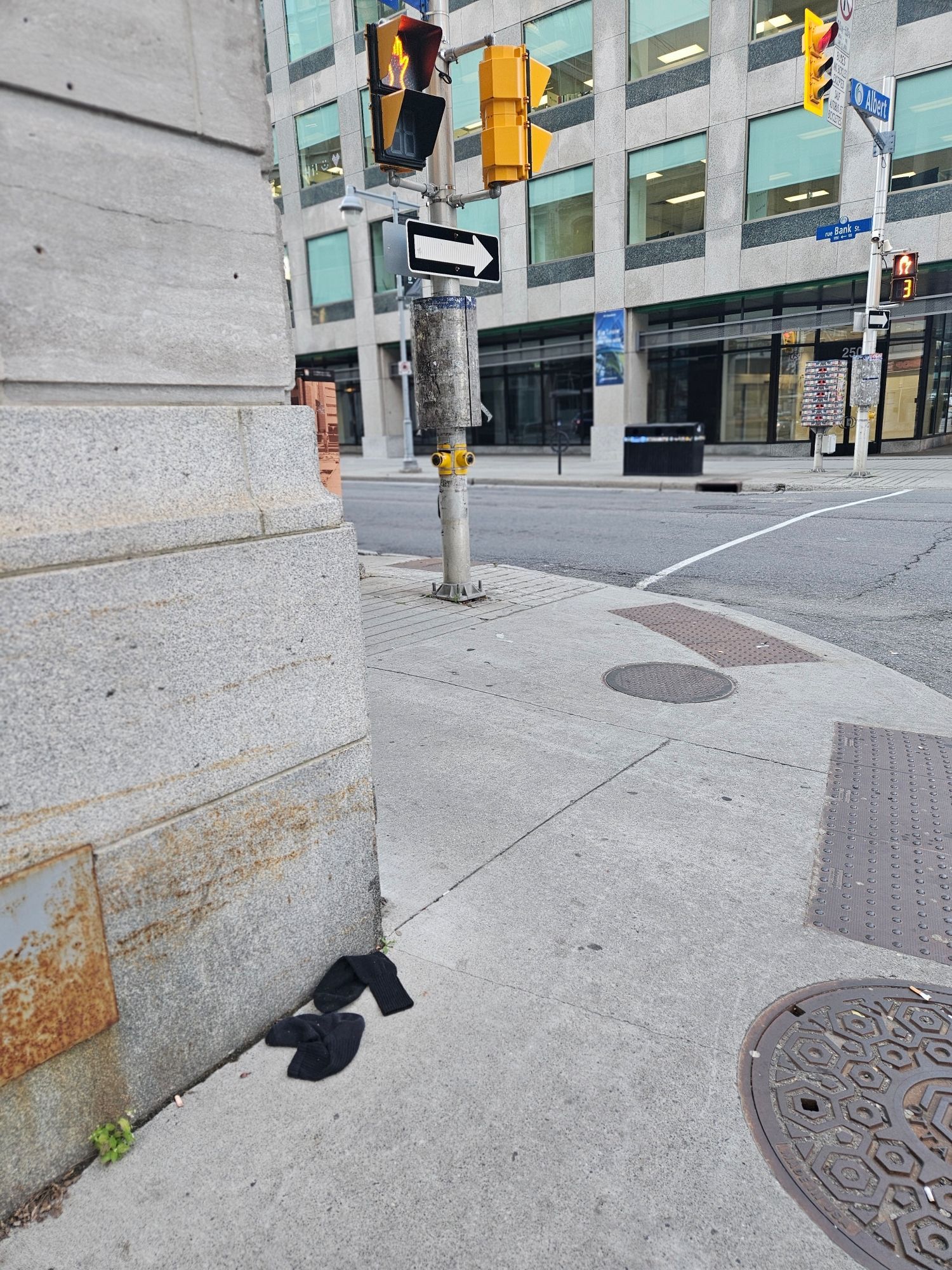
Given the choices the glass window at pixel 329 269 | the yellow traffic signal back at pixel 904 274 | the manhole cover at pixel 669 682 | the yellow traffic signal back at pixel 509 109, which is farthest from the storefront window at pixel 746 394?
the manhole cover at pixel 669 682

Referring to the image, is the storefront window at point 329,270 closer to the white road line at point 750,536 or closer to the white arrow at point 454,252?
the white road line at point 750,536

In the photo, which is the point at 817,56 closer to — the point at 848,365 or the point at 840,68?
the point at 840,68

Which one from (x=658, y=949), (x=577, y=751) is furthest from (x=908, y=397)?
(x=658, y=949)

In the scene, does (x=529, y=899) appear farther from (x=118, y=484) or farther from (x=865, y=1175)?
(x=118, y=484)

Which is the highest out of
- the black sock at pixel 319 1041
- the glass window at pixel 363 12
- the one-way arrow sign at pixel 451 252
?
the glass window at pixel 363 12

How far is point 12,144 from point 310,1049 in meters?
2.43

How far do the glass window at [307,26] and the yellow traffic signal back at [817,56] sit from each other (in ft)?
87.7

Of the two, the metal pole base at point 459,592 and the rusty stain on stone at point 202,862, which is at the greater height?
the rusty stain on stone at point 202,862

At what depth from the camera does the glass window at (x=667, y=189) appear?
996 inches

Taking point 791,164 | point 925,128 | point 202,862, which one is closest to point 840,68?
point 925,128

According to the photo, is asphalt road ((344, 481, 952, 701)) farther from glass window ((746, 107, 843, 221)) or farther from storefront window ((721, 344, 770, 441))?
glass window ((746, 107, 843, 221))

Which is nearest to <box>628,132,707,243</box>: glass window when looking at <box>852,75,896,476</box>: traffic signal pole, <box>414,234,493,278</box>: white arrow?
<box>852,75,896,476</box>: traffic signal pole

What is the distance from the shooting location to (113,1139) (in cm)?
221

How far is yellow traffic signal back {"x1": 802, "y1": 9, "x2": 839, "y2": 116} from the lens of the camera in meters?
12.5
